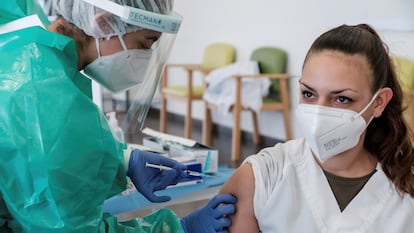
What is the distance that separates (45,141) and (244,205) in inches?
23.0

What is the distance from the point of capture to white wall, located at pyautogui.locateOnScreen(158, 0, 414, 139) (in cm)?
330

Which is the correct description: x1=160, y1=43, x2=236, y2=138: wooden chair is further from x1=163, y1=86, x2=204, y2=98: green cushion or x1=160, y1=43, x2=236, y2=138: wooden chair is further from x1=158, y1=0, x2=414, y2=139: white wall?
x1=158, y1=0, x2=414, y2=139: white wall

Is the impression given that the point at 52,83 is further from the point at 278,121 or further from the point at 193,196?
the point at 278,121

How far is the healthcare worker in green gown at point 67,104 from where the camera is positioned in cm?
95

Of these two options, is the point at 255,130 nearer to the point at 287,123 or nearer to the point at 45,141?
the point at 287,123

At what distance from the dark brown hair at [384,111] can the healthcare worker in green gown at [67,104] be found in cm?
42

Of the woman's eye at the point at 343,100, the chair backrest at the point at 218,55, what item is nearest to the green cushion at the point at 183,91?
the chair backrest at the point at 218,55

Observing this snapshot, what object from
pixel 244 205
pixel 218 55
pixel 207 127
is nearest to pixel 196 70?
pixel 218 55

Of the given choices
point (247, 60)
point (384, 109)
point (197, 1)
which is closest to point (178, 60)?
point (197, 1)

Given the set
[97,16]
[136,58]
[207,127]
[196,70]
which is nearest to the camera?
[97,16]

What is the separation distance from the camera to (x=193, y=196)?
1.71 m

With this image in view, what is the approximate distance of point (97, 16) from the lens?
1.11m

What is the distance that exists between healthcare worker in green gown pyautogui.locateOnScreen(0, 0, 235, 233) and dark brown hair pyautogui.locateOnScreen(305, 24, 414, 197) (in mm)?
421

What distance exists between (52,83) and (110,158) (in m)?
0.22
